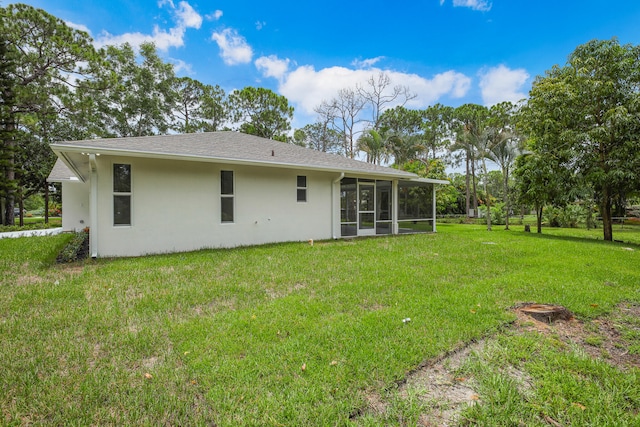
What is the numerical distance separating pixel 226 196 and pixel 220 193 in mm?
196

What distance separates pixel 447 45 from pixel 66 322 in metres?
19.3

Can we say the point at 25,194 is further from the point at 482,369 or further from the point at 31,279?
the point at 482,369

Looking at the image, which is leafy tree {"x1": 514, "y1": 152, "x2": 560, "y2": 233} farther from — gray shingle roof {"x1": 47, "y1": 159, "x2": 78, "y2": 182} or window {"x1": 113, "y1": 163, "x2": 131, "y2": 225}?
gray shingle roof {"x1": 47, "y1": 159, "x2": 78, "y2": 182}

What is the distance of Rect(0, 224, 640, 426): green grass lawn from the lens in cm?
196

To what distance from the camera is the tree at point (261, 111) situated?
23.8m

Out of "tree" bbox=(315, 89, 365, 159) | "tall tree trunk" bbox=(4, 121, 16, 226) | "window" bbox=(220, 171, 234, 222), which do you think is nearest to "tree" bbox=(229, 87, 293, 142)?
"tree" bbox=(315, 89, 365, 159)

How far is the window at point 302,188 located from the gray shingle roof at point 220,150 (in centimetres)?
60

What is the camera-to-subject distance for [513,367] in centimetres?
252

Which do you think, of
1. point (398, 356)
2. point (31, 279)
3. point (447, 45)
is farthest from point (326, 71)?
point (398, 356)

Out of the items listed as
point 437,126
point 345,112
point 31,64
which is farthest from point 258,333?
point 437,126

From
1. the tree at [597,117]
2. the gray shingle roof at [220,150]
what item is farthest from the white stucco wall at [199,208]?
the tree at [597,117]

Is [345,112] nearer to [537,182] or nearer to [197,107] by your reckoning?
[197,107]

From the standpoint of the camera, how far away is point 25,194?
61.1ft

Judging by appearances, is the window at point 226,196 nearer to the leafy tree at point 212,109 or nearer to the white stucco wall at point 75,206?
the white stucco wall at point 75,206
